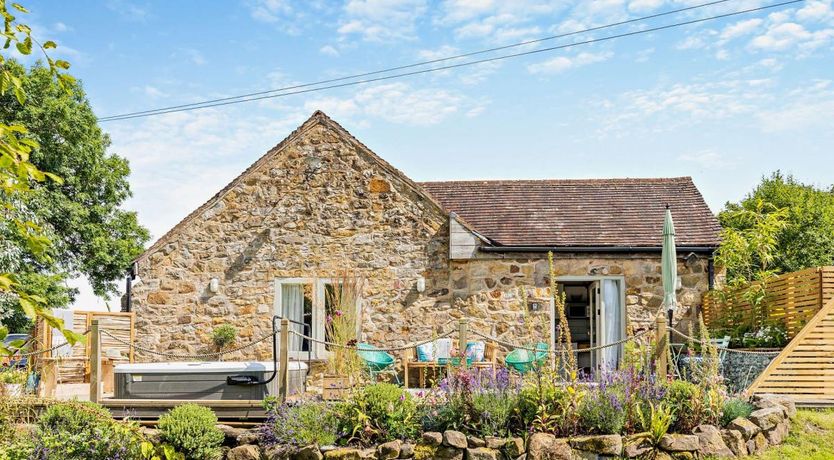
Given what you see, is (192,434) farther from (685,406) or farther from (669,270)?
(669,270)

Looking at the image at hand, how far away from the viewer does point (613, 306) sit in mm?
14484

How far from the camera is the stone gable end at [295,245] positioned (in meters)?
14.4

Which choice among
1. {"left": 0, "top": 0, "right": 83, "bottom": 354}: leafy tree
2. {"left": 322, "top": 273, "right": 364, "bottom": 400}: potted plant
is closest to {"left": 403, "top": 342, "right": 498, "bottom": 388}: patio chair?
{"left": 322, "top": 273, "right": 364, "bottom": 400}: potted plant

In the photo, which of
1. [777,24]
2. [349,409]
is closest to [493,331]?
[349,409]

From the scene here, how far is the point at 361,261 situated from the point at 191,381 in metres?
4.93

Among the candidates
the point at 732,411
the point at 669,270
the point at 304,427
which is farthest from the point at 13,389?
the point at 669,270

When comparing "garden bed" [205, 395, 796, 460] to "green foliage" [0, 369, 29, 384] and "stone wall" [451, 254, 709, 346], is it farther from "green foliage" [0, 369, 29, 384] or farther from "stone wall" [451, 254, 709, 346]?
"stone wall" [451, 254, 709, 346]

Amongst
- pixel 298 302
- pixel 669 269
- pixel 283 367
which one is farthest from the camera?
pixel 298 302

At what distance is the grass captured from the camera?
8344 mm

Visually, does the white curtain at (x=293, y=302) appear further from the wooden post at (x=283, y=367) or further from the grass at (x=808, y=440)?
the grass at (x=808, y=440)

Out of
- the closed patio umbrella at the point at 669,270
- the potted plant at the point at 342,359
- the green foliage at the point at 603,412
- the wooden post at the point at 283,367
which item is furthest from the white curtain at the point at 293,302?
the green foliage at the point at 603,412

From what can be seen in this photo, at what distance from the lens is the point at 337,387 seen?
9.68m

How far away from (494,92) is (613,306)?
5043 millimetres

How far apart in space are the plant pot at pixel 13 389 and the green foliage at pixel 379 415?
403 centimetres
